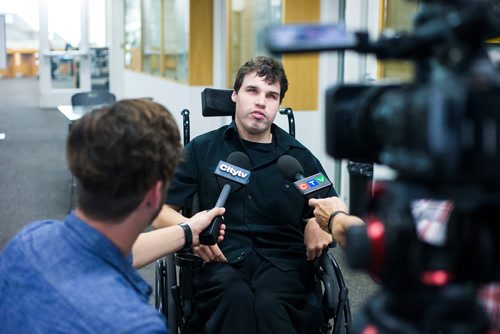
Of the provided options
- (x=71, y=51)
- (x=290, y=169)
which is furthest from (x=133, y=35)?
(x=290, y=169)

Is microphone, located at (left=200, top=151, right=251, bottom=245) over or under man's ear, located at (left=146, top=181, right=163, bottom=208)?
under

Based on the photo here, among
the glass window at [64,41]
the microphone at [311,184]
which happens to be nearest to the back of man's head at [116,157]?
the microphone at [311,184]

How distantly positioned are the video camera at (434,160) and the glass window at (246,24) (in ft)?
15.8

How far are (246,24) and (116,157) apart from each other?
543 centimetres

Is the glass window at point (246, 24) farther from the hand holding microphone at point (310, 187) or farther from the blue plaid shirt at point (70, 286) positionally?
the blue plaid shirt at point (70, 286)

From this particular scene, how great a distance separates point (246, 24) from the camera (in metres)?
6.62

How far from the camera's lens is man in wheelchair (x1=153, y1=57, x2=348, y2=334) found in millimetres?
2381

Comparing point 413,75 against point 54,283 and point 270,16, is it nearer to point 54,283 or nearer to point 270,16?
point 54,283

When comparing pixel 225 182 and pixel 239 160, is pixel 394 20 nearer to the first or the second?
pixel 239 160

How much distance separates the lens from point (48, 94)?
12.7 metres

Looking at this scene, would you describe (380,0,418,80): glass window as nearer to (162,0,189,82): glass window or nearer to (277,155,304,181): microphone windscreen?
(277,155,304,181): microphone windscreen

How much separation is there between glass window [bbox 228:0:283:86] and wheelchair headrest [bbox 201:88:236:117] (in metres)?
2.77

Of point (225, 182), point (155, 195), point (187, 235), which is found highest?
point (155, 195)

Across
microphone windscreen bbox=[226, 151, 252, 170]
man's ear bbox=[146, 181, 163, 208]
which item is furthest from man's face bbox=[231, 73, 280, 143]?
man's ear bbox=[146, 181, 163, 208]
